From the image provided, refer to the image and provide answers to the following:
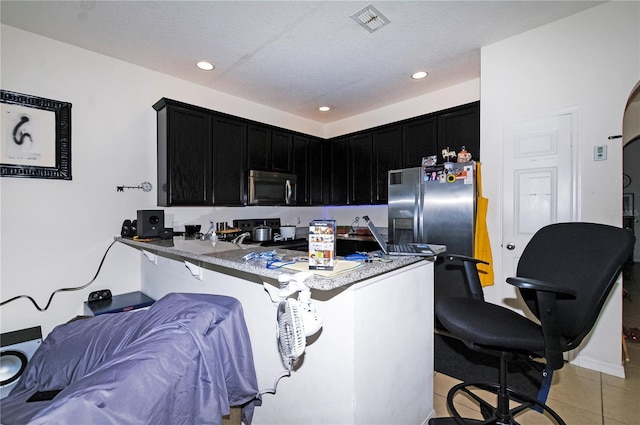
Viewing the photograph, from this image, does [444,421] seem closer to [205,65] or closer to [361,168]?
[361,168]

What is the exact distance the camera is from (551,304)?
1.18 metres

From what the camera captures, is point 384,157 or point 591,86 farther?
point 384,157

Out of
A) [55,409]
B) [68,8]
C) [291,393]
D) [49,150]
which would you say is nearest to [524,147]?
[291,393]

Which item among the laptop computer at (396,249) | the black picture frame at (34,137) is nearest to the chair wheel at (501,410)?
the laptop computer at (396,249)

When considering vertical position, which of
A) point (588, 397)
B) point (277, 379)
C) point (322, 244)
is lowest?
point (588, 397)

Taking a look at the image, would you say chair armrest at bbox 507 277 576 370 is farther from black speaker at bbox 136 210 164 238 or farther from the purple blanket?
black speaker at bbox 136 210 164 238

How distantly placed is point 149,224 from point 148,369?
193 cm

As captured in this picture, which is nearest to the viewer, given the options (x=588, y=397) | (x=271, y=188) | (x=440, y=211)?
(x=588, y=397)

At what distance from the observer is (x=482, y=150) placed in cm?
266

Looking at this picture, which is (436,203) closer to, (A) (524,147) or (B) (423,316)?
(A) (524,147)

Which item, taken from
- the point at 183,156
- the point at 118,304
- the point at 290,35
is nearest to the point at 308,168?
the point at 183,156

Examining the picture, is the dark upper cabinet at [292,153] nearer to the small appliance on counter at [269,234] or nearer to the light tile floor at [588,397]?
the small appliance on counter at [269,234]

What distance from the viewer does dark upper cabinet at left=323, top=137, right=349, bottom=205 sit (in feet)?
13.8

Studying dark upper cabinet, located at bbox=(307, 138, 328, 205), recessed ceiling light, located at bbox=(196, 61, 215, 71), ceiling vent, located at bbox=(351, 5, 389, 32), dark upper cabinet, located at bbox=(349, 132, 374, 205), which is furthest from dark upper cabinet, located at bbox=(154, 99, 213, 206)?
dark upper cabinet, located at bbox=(349, 132, 374, 205)
